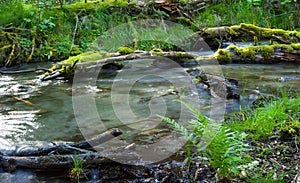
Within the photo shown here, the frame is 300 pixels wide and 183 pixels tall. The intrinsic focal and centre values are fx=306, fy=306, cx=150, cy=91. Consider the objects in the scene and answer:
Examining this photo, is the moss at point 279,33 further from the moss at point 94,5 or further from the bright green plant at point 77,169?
the bright green plant at point 77,169

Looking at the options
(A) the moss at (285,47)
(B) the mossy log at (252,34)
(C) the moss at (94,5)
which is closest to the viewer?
(A) the moss at (285,47)

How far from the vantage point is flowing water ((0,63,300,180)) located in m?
3.76

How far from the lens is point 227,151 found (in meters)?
2.35

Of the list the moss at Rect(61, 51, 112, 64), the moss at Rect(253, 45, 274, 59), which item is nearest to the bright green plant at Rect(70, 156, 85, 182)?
the moss at Rect(61, 51, 112, 64)

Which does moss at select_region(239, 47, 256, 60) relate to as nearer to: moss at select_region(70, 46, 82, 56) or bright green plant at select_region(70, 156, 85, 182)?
moss at select_region(70, 46, 82, 56)

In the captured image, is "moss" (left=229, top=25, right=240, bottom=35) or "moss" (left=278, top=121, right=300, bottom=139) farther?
"moss" (left=229, top=25, right=240, bottom=35)

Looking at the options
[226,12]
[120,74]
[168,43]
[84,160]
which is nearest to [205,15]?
[226,12]

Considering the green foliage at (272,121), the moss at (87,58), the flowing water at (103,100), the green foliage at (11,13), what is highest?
the green foliage at (11,13)

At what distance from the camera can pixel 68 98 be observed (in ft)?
17.9

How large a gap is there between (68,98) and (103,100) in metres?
0.67

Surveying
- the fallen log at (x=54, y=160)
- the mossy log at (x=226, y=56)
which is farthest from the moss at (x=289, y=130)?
the mossy log at (x=226, y=56)

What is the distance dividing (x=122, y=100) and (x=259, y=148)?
275cm

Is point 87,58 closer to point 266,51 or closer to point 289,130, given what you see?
point 266,51

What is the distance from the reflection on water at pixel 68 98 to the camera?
151 inches
